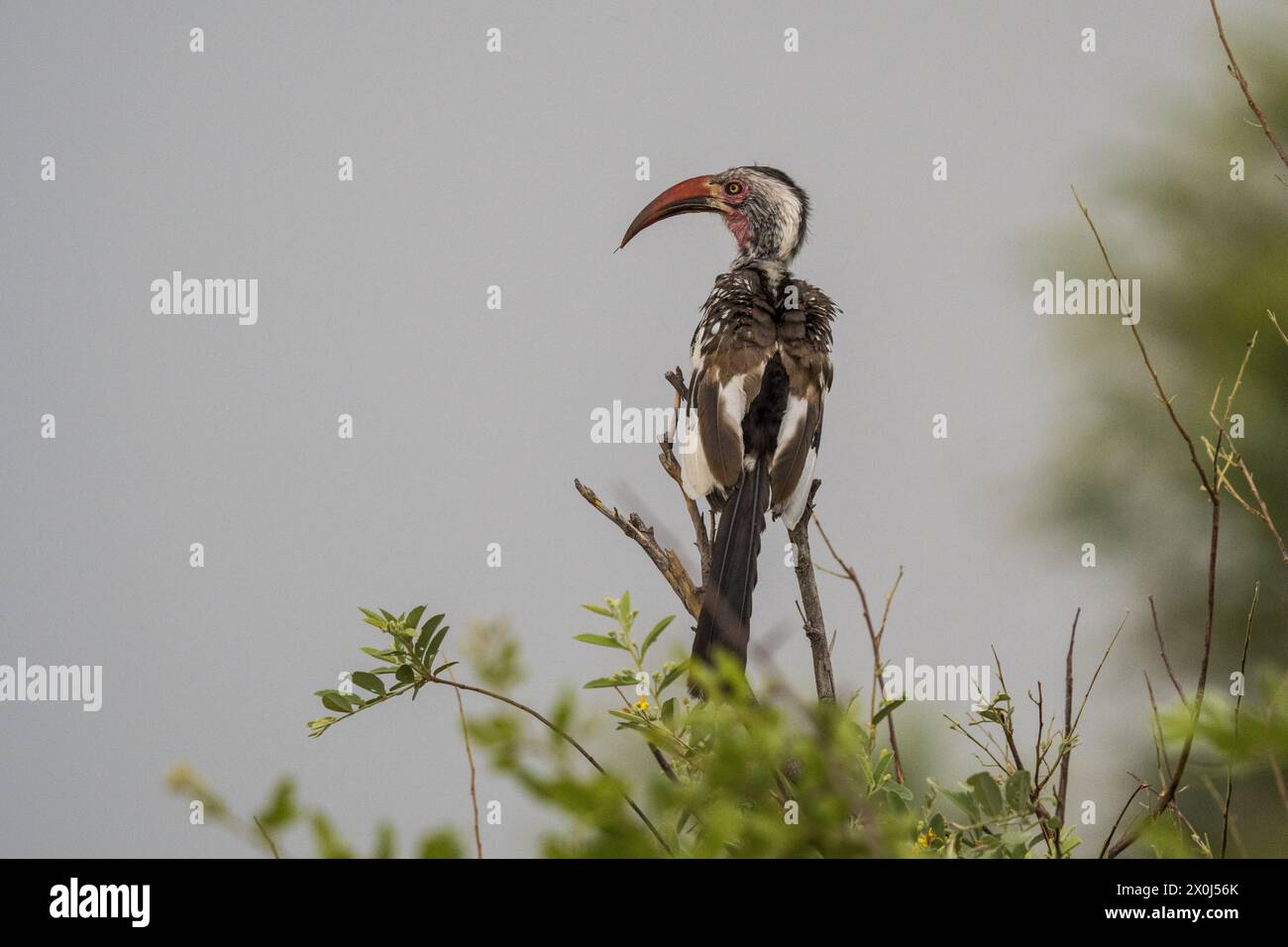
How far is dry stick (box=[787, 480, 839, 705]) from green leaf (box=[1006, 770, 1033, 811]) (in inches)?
7.9

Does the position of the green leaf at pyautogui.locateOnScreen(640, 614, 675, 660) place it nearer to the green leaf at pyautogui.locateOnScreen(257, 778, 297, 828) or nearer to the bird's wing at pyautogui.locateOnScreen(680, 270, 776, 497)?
the green leaf at pyautogui.locateOnScreen(257, 778, 297, 828)

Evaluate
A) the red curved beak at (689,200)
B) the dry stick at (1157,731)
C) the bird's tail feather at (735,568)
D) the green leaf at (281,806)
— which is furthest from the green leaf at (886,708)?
the red curved beak at (689,200)

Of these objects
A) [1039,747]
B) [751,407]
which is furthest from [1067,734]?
[751,407]

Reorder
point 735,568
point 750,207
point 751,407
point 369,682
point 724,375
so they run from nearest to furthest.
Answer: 1. point 369,682
2. point 735,568
3. point 751,407
4. point 724,375
5. point 750,207

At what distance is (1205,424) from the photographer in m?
8.33

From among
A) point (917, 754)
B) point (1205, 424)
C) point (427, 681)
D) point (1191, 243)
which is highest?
point (1191, 243)

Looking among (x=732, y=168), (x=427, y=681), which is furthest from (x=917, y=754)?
(x=427, y=681)

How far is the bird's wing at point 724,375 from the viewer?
102 inches

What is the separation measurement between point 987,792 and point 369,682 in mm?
683

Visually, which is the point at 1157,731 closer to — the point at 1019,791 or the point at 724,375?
the point at 1019,791

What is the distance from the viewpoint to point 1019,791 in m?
1.18

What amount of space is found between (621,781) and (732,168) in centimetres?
356
